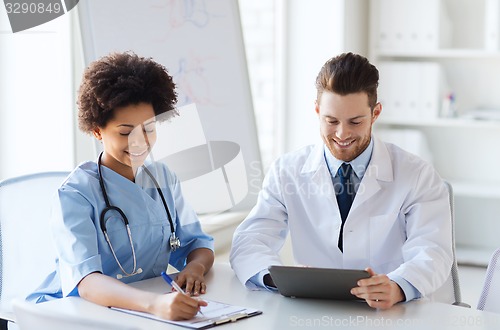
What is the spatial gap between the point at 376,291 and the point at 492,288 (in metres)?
0.33

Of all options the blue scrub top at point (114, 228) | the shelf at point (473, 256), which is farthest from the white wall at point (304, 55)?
the blue scrub top at point (114, 228)

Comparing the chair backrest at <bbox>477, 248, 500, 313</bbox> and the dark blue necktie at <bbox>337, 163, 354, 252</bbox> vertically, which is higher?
the dark blue necktie at <bbox>337, 163, 354, 252</bbox>

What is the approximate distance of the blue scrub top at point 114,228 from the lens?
1773 millimetres

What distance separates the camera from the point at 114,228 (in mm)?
1858

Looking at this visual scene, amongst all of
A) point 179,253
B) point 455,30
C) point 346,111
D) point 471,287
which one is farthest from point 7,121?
point 455,30

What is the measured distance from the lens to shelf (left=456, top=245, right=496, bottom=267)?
402cm

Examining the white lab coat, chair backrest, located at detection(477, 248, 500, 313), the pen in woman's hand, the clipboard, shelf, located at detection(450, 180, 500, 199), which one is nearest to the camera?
the clipboard

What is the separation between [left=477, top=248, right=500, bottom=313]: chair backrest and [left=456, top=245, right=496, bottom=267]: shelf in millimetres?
2179

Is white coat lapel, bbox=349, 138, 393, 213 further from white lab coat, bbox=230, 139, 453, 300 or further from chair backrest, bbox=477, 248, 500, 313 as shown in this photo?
chair backrest, bbox=477, 248, 500, 313

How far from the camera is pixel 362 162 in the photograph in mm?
2121

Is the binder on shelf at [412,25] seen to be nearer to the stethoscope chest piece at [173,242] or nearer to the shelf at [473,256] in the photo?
the shelf at [473,256]

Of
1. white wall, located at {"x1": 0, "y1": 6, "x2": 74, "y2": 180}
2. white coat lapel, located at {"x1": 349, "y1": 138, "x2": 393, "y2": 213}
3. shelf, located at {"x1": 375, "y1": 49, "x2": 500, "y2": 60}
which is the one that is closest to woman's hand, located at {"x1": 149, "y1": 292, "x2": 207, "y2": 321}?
white coat lapel, located at {"x1": 349, "y1": 138, "x2": 393, "y2": 213}

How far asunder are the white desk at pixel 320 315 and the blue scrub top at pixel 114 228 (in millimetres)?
103

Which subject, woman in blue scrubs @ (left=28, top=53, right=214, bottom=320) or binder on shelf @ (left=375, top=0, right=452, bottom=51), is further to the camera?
binder on shelf @ (left=375, top=0, right=452, bottom=51)
